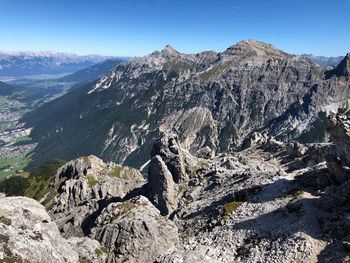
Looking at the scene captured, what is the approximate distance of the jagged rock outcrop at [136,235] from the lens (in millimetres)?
44562

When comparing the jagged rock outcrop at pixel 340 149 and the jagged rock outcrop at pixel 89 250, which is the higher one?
the jagged rock outcrop at pixel 340 149

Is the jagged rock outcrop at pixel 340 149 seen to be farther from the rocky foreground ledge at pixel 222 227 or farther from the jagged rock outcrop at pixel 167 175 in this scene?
the jagged rock outcrop at pixel 167 175

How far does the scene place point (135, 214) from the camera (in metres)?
52.8

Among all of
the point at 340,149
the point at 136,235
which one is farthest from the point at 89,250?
the point at 340,149

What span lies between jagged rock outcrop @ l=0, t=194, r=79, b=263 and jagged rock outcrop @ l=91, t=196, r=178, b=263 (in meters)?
9.58

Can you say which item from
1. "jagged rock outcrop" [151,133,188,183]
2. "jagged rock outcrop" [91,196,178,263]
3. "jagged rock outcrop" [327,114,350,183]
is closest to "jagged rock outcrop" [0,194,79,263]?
"jagged rock outcrop" [91,196,178,263]

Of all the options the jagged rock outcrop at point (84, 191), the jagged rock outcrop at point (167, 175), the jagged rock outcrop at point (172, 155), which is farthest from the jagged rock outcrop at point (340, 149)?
the jagged rock outcrop at point (84, 191)

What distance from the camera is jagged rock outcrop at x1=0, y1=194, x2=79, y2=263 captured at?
92.9 feet

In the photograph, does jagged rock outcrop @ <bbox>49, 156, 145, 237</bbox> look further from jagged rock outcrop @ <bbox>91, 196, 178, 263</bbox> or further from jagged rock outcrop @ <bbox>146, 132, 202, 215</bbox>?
jagged rock outcrop @ <bbox>91, 196, 178, 263</bbox>

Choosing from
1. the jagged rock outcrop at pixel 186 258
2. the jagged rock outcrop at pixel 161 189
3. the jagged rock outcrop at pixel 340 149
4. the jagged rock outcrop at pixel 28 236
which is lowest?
the jagged rock outcrop at pixel 161 189

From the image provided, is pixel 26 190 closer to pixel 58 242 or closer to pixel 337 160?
pixel 58 242

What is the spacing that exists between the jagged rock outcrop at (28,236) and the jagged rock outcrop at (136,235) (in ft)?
31.4

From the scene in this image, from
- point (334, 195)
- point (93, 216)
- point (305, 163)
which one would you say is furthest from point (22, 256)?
point (305, 163)

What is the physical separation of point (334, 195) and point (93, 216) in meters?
78.3
